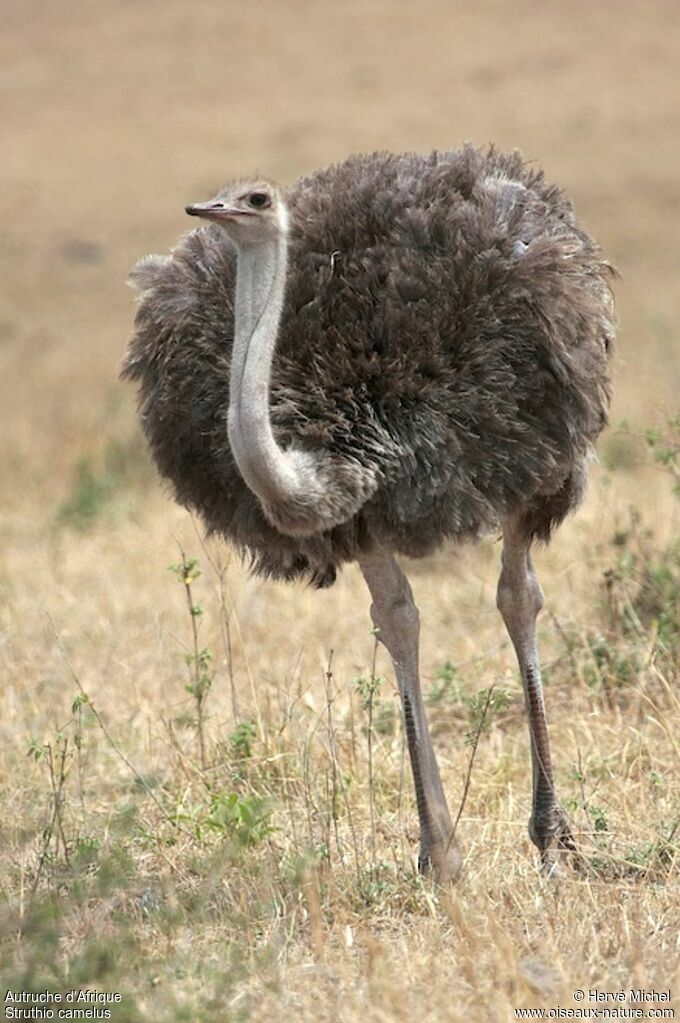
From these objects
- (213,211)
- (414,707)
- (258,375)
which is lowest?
(414,707)

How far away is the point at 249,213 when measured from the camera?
421cm

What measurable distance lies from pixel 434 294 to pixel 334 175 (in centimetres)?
64

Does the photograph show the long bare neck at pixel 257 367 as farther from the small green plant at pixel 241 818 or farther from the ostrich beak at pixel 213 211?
the small green plant at pixel 241 818

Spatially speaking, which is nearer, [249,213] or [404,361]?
[249,213]

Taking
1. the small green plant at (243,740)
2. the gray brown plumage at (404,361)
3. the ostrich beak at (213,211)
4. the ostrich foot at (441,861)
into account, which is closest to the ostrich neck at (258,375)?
the ostrich beak at (213,211)

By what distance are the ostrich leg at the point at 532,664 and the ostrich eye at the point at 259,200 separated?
1.31m

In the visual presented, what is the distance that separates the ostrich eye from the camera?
13.9ft

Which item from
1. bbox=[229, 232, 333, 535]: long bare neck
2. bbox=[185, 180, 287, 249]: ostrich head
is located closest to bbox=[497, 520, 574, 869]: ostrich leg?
bbox=[229, 232, 333, 535]: long bare neck

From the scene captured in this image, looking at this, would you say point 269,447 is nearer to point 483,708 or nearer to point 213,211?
point 213,211

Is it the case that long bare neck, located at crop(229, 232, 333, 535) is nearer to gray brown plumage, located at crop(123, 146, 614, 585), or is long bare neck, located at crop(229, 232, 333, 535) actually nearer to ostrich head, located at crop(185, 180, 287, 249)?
ostrich head, located at crop(185, 180, 287, 249)

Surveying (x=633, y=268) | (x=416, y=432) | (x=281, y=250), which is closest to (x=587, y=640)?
(x=416, y=432)

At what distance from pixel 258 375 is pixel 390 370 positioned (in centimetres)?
52

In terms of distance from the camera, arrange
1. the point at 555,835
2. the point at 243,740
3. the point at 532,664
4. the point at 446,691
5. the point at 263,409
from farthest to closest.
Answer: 1. the point at 446,691
2. the point at 243,740
3. the point at 532,664
4. the point at 555,835
5. the point at 263,409

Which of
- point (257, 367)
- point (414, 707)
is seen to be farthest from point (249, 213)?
point (414, 707)
